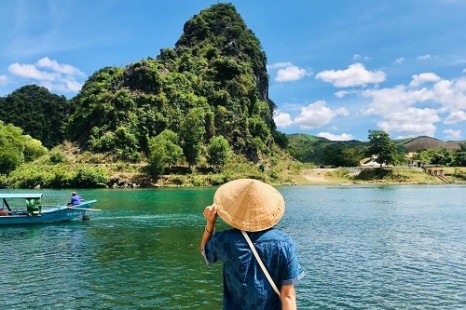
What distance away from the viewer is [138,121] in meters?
146

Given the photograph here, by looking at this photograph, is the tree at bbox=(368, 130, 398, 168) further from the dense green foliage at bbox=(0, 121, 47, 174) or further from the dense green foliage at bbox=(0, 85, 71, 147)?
the dense green foliage at bbox=(0, 85, 71, 147)

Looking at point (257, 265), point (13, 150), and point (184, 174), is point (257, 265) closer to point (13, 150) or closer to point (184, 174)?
point (184, 174)

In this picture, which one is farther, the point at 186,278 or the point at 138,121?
the point at 138,121

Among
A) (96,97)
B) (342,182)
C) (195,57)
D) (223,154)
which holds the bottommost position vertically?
(342,182)

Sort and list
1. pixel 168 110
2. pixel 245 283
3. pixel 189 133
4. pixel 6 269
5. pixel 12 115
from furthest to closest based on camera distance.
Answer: pixel 12 115 → pixel 168 110 → pixel 189 133 → pixel 6 269 → pixel 245 283

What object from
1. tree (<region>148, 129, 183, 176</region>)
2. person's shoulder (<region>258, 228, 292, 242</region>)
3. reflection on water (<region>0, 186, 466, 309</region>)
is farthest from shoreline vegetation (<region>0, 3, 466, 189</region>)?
person's shoulder (<region>258, 228, 292, 242</region>)

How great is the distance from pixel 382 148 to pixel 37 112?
138 metres

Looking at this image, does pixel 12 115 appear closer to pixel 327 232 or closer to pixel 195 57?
pixel 195 57

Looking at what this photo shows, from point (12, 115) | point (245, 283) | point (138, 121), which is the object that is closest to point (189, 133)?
point (138, 121)

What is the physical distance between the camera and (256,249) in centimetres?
567

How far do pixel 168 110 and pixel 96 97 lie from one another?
2710 centimetres

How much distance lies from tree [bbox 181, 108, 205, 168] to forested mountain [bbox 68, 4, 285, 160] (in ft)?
1.00

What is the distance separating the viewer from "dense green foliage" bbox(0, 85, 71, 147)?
17388cm

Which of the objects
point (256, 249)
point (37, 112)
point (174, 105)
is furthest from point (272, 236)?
point (37, 112)
